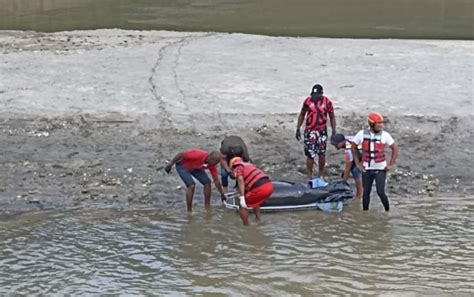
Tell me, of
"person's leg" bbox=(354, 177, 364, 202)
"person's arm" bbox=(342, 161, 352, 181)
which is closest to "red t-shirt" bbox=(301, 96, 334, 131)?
"person's arm" bbox=(342, 161, 352, 181)

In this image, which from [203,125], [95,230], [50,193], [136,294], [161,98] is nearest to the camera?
[136,294]

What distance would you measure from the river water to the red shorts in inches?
16.2

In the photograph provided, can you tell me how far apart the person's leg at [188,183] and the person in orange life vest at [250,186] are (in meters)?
0.88

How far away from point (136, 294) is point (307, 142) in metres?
4.21

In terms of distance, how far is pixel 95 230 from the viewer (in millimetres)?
10250

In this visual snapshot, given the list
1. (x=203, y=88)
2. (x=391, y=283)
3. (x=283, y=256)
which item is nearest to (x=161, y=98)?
(x=203, y=88)

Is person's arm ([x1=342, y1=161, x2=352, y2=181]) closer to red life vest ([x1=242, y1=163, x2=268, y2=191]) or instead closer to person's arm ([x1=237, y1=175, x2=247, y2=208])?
red life vest ([x1=242, y1=163, x2=268, y2=191])

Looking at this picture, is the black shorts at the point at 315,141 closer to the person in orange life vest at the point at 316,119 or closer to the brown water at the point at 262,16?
the person in orange life vest at the point at 316,119

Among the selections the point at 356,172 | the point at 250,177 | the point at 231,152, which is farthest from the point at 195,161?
the point at 356,172

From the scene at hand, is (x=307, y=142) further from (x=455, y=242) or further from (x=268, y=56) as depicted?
(x=268, y=56)

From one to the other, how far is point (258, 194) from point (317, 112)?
2164mm

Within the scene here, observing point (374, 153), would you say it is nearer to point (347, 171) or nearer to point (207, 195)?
point (347, 171)

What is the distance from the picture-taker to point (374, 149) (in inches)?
408

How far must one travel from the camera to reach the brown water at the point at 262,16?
2834 centimetres
